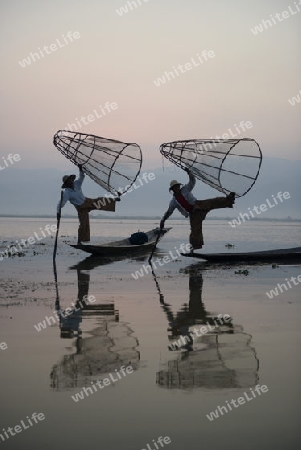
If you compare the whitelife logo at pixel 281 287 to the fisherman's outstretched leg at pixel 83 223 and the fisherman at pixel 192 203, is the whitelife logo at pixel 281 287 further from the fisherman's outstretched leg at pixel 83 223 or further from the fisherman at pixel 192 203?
the fisherman's outstretched leg at pixel 83 223

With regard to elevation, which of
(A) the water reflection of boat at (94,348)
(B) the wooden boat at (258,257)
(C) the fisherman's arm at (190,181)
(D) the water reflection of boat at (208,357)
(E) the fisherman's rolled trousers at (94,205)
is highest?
(E) the fisherman's rolled trousers at (94,205)

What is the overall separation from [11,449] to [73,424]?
63 centimetres

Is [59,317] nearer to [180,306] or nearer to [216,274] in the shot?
[180,306]

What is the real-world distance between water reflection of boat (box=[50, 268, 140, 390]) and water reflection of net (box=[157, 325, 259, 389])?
0.59 metres

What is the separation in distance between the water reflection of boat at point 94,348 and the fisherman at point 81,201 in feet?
40.3

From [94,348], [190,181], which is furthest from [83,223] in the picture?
[94,348]

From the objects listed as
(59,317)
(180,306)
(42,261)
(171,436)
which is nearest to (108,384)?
(171,436)

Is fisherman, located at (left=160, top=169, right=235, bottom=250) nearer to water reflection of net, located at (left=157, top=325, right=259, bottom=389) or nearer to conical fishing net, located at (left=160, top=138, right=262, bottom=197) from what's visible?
conical fishing net, located at (left=160, top=138, right=262, bottom=197)

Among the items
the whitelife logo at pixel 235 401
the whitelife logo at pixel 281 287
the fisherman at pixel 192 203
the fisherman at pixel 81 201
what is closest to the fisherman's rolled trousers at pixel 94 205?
the fisherman at pixel 81 201

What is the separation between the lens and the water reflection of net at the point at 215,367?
22.2 ft

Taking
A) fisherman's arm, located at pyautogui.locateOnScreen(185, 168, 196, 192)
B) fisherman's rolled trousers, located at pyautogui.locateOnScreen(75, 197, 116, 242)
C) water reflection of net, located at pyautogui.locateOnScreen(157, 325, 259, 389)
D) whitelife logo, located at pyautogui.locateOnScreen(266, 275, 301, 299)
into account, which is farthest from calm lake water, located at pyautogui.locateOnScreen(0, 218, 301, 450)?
fisherman's rolled trousers, located at pyautogui.locateOnScreen(75, 197, 116, 242)

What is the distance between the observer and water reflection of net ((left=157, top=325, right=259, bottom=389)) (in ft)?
22.2

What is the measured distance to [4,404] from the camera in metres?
6.12

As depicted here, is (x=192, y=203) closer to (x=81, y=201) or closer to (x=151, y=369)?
(x=81, y=201)
